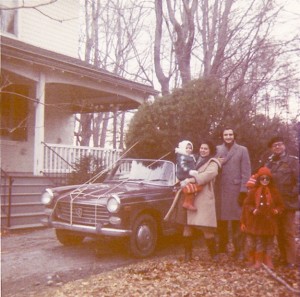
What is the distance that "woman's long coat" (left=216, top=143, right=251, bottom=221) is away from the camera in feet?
20.1

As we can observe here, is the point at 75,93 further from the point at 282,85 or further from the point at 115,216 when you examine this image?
the point at 115,216

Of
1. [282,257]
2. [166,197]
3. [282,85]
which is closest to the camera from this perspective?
[282,257]

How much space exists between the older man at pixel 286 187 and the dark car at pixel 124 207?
2.15m

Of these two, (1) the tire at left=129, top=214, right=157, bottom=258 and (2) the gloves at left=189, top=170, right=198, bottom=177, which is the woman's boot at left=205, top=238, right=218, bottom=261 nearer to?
(2) the gloves at left=189, top=170, right=198, bottom=177

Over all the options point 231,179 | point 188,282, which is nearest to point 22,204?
point 231,179

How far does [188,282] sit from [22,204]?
5572 millimetres

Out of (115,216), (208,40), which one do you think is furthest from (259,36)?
(115,216)

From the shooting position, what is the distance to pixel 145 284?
5.26 meters

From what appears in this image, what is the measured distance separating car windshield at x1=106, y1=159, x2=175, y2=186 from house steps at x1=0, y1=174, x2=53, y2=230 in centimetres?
253

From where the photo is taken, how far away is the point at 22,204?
9.84 m

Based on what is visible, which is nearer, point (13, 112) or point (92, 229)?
point (92, 229)

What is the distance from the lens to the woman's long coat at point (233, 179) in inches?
241

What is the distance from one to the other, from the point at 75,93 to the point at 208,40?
458 centimetres

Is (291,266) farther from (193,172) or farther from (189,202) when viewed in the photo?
(193,172)
